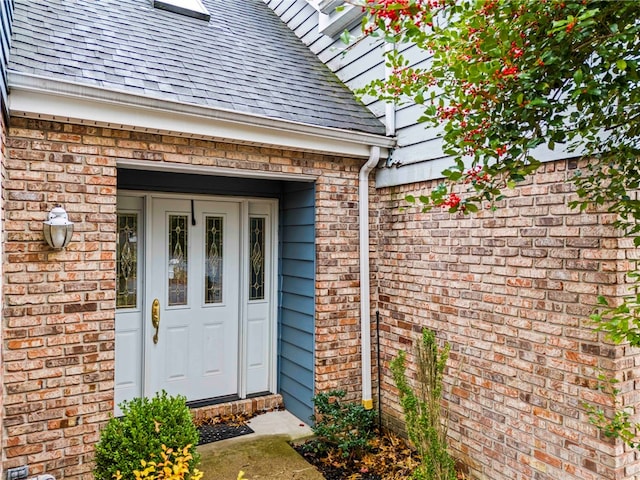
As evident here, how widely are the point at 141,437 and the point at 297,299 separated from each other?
86.2 inches

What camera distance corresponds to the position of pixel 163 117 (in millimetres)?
3424

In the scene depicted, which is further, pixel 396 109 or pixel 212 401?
pixel 212 401

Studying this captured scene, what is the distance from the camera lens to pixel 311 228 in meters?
4.48

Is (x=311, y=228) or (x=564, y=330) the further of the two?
(x=311, y=228)

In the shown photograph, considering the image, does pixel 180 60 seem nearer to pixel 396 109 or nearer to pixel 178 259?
pixel 178 259

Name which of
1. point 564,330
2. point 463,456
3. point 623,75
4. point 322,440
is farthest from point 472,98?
point 322,440

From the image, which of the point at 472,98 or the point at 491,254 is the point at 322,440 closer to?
the point at 491,254

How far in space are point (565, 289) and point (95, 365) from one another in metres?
3.28

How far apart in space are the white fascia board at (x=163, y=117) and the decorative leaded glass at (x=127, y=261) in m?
1.30

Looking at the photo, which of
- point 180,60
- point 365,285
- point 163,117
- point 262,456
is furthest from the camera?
point 365,285

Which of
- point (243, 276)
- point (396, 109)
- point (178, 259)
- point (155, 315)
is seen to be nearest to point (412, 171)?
point (396, 109)

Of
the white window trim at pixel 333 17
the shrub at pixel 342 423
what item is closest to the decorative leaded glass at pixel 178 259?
the shrub at pixel 342 423

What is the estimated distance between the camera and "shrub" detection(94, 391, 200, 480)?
2752 millimetres

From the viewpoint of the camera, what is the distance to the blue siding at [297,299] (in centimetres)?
448
